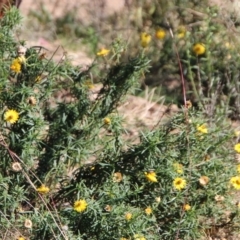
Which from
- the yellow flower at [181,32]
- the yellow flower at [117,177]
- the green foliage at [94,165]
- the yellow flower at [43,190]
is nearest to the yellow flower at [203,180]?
the green foliage at [94,165]

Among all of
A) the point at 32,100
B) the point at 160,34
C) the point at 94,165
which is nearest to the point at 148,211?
the point at 94,165

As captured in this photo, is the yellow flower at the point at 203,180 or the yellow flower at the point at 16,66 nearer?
the yellow flower at the point at 16,66

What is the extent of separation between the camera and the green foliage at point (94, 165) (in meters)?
3.85

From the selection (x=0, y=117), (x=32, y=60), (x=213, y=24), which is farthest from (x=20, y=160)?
(x=213, y=24)

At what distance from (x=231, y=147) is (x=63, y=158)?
120cm

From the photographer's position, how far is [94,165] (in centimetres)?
405

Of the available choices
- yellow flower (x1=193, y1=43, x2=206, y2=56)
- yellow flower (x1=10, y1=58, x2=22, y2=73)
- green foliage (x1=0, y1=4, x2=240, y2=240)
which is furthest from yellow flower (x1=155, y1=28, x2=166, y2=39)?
yellow flower (x1=10, y1=58, x2=22, y2=73)

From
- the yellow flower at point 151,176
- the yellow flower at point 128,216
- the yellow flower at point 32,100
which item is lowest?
the yellow flower at point 128,216

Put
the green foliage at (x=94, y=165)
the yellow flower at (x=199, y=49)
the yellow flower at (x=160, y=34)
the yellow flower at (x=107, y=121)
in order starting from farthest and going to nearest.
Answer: the yellow flower at (x=160, y=34)
the yellow flower at (x=199, y=49)
the yellow flower at (x=107, y=121)
the green foliage at (x=94, y=165)

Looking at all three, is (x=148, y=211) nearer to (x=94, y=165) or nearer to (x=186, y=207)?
(x=186, y=207)

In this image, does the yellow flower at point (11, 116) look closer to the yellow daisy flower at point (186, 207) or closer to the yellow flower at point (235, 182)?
the yellow daisy flower at point (186, 207)

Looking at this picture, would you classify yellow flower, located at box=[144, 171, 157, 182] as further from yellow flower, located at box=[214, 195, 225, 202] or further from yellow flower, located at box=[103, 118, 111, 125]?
yellow flower, located at box=[214, 195, 225, 202]

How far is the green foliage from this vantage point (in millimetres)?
3850

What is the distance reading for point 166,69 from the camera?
21.1ft
